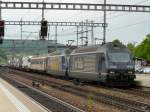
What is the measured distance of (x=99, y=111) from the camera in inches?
770

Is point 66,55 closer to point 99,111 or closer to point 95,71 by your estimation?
point 95,71

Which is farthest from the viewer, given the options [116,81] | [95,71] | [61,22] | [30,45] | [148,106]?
[30,45]

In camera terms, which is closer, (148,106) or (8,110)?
(8,110)

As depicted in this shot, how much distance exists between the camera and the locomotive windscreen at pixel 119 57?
3450cm

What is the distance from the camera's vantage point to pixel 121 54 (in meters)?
34.8

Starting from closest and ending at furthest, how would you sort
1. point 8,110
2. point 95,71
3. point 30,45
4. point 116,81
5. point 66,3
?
1. point 8,110
2. point 116,81
3. point 95,71
4. point 66,3
5. point 30,45

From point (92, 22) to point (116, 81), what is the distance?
42973mm

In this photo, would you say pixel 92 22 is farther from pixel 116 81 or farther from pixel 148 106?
pixel 148 106

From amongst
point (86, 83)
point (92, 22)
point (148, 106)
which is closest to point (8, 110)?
point (148, 106)

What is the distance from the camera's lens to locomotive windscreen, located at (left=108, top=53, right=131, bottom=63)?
113ft

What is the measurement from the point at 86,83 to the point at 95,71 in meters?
7.00

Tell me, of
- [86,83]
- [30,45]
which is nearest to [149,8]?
[86,83]

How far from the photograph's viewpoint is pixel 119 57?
A: 34750mm

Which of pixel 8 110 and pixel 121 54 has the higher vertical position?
pixel 121 54
